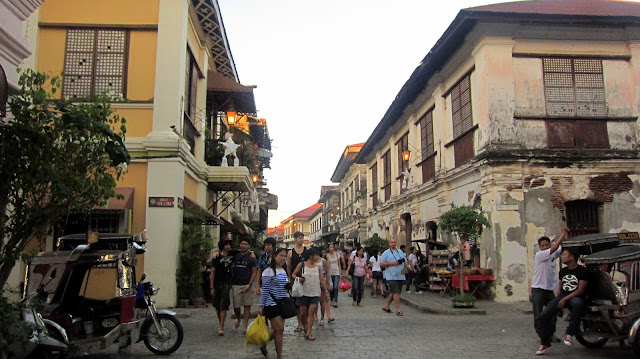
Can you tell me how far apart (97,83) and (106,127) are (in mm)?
8208

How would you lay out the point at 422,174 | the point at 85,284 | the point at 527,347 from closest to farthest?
the point at 85,284 → the point at 527,347 → the point at 422,174

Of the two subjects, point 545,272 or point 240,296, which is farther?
point 240,296

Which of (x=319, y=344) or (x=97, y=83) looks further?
(x=97, y=83)

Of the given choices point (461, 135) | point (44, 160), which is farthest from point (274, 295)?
point (461, 135)

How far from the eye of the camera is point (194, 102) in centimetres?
1596

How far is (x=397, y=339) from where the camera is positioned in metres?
8.94

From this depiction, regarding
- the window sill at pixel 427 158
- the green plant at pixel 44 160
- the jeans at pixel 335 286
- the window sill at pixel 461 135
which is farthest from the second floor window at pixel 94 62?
the window sill at pixel 427 158

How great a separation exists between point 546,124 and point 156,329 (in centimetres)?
1159

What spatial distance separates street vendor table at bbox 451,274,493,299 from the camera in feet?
45.7

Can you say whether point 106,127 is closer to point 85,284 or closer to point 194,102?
point 85,284

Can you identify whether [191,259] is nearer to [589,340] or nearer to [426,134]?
[589,340]

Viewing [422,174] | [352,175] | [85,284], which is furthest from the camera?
[352,175]

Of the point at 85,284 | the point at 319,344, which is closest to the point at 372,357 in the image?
the point at 319,344

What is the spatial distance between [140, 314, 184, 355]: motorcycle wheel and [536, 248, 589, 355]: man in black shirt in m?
5.37
